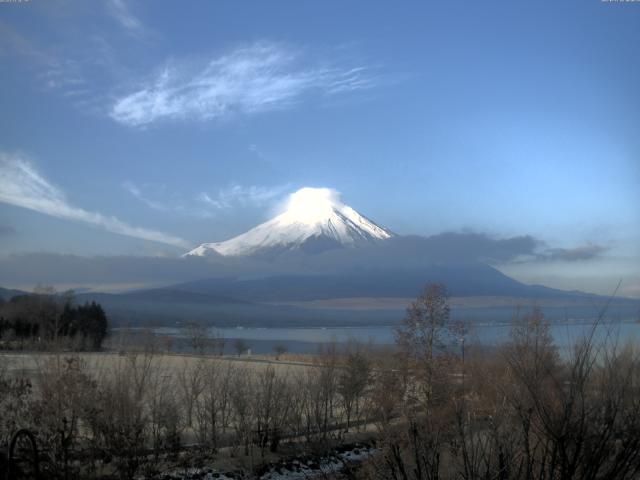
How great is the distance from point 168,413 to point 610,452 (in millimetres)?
12930

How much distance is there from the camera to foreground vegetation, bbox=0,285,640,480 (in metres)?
6.79

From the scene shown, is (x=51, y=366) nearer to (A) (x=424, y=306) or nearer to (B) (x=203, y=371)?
(B) (x=203, y=371)

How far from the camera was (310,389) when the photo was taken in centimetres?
2317

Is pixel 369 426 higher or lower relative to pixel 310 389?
lower

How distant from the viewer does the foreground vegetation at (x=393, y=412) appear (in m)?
6.79

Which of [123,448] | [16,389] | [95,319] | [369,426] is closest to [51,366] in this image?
[16,389]

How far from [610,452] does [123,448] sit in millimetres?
10376

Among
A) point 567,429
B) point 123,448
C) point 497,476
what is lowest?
point 123,448

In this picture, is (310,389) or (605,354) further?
(310,389)

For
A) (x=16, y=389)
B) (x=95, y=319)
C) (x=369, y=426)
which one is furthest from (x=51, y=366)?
(x=95, y=319)

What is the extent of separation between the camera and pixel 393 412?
24703 mm

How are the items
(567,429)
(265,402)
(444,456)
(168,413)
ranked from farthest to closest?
(265,402) < (168,413) < (444,456) < (567,429)

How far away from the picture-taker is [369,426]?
90.8ft

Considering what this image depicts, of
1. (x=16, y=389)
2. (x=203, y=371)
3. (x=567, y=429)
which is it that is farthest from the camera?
(x=203, y=371)
